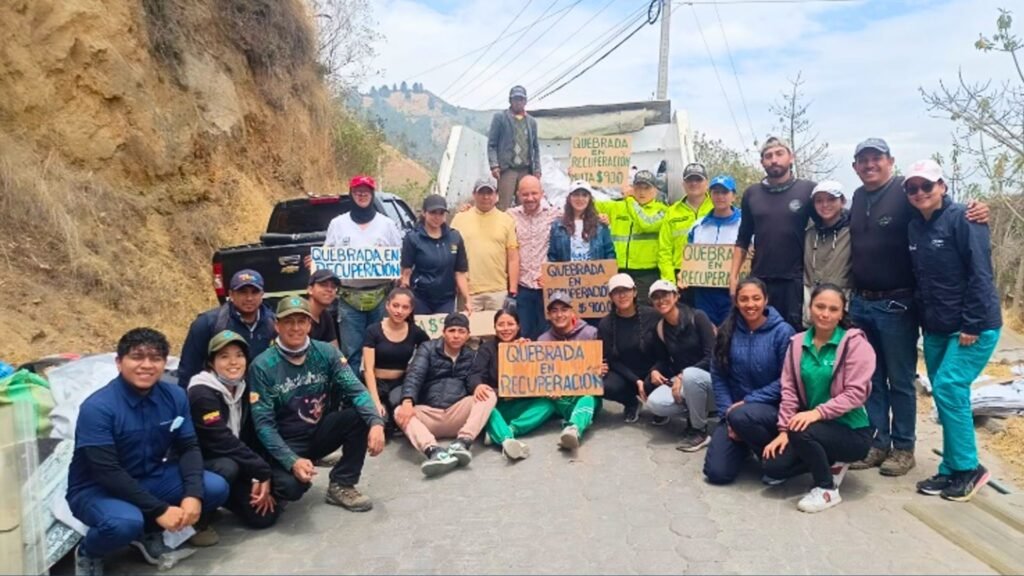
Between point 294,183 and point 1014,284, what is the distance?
1328cm

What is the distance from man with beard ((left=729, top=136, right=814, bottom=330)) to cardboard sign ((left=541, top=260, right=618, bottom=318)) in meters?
1.45

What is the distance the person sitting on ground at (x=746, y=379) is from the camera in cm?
506

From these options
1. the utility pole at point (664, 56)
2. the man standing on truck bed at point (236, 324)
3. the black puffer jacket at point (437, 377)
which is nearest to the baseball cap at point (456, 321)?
the black puffer jacket at point (437, 377)

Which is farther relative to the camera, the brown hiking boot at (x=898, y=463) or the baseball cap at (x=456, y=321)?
the baseball cap at (x=456, y=321)

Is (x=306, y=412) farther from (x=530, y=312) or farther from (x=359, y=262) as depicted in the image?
(x=530, y=312)

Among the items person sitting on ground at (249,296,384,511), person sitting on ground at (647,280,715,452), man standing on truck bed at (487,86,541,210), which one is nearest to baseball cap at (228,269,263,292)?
person sitting on ground at (249,296,384,511)

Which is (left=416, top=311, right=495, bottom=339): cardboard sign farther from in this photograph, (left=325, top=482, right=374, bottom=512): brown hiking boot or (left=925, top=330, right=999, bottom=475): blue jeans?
(left=925, top=330, right=999, bottom=475): blue jeans

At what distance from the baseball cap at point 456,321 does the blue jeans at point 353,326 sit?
843 mm

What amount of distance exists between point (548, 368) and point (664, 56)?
1219 cm

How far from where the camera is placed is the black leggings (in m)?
4.75

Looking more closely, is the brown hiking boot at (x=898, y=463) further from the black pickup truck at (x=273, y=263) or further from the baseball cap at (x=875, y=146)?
the black pickup truck at (x=273, y=263)

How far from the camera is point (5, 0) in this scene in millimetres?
9039

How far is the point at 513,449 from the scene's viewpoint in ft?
18.6

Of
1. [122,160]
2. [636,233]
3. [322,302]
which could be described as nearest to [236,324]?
[322,302]
